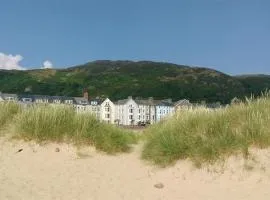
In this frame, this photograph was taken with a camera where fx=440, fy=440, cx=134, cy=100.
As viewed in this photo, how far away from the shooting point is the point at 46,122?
428 inches

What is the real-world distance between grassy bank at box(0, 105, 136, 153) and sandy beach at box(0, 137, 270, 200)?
0.49m

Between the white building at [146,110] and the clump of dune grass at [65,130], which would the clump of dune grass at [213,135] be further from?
the white building at [146,110]

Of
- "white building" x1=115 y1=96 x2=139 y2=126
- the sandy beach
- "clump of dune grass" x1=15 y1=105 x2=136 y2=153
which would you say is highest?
"clump of dune grass" x1=15 y1=105 x2=136 y2=153

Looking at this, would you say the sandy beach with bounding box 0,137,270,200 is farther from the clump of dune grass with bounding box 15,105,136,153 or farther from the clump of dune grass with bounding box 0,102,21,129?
the clump of dune grass with bounding box 0,102,21,129

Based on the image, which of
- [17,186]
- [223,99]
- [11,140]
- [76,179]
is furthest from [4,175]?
[223,99]

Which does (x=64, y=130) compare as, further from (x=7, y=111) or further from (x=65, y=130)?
(x=7, y=111)

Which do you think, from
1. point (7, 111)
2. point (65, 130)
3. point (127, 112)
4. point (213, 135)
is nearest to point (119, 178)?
point (213, 135)

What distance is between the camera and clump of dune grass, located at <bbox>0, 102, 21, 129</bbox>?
11.7 metres

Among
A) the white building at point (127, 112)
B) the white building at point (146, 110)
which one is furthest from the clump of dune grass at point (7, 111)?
the white building at point (146, 110)

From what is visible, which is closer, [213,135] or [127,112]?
[213,135]

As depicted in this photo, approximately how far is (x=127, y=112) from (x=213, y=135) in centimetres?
11344

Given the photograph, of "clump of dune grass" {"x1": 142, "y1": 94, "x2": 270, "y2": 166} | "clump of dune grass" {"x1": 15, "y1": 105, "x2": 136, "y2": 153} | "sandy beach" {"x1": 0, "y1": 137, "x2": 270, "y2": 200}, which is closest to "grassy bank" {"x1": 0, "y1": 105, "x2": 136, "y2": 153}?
"clump of dune grass" {"x1": 15, "y1": 105, "x2": 136, "y2": 153}

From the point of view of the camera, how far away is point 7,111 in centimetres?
1208

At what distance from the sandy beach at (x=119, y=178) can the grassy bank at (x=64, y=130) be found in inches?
19.2
